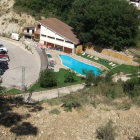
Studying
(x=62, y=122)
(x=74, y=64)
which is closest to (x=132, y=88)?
(x=62, y=122)

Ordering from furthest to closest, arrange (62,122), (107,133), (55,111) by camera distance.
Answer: (55,111)
(62,122)
(107,133)

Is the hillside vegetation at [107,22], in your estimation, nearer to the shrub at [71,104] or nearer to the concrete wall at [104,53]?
the concrete wall at [104,53]

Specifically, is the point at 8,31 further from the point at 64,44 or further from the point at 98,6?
the point at 98,6

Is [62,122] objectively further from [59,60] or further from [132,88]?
[59,60]

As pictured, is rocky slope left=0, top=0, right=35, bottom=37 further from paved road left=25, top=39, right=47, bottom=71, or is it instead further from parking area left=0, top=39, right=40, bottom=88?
parking area left=0, top=39, right=40, bottom=88

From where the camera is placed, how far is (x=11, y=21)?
Result: 5497cm

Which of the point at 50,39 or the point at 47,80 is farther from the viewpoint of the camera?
the point at 50,39

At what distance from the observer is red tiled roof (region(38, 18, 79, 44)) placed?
140 feet

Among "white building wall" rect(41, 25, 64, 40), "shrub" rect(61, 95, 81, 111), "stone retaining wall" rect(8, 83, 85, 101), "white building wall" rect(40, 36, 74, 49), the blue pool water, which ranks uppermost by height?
"white building wall" rect(41, 25, 64, 40)

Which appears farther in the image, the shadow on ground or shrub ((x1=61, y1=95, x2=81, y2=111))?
shrub ((x1=61, y1=95, x2=81, y2=111))

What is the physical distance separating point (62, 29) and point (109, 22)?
10.5 metres

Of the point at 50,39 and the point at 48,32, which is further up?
the point at 48,32

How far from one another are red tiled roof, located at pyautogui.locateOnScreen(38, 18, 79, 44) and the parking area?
7.25 m

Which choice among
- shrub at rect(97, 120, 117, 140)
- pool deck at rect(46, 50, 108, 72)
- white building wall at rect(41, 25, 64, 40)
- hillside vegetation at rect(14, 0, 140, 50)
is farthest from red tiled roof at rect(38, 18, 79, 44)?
shrub at rect(97, 120, 117, 140)
